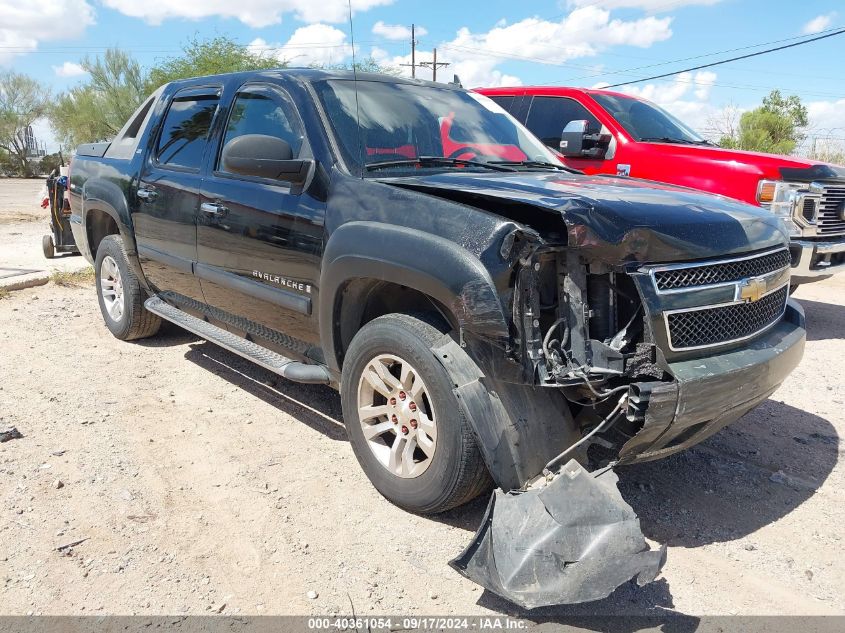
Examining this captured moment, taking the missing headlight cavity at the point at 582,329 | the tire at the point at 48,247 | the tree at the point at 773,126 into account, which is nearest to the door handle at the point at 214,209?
the missing headlight cavity at the point at 582,329

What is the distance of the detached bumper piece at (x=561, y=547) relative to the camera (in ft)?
7.90

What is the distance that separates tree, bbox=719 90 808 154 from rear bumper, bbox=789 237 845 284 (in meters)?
20.3

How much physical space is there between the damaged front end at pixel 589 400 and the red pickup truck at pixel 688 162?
3.02 meters

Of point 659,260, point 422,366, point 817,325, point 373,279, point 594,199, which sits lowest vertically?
point 817,325

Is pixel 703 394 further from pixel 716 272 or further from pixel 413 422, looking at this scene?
pixel 413 422

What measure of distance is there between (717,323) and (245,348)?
2.65 m

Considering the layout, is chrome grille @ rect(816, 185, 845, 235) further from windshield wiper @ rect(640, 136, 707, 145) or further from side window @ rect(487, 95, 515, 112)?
side window @ rect(487, 95, 515, 112)

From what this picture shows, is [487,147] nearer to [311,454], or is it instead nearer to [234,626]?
[311,454]

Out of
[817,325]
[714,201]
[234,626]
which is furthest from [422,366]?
[817,325]

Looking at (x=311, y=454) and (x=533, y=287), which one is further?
(x=311, y=454)

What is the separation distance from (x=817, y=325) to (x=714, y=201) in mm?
4702

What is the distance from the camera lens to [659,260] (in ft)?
8.90

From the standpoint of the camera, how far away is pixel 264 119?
414 cm

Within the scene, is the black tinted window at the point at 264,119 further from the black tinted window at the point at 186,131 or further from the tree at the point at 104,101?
the tree at the point at 104,101
